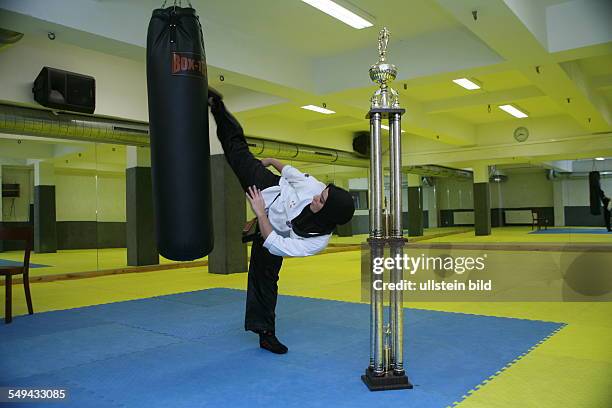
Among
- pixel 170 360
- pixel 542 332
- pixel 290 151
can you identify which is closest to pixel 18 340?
pixel 170 360

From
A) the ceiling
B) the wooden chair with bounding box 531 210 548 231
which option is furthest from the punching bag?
the wooden chair with bounding box 531 210 548 231

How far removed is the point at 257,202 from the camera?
3.12 m

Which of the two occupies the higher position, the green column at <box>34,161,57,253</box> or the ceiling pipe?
the ceiling pipe

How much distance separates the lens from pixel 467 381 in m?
2.89

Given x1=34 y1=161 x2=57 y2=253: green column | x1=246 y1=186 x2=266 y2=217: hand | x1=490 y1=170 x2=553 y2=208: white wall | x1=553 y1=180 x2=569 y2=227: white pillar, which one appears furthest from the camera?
x1=490 y1=170 x2=553 y2=208: white wall

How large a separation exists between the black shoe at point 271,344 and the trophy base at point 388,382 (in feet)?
2.85

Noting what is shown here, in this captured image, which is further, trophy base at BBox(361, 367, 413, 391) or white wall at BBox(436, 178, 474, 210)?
white wall at BBox(436, 178, 474, 210)

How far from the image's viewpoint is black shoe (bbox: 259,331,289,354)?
3535 mm

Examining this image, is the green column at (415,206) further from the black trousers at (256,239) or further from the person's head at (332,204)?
the person's head at (332,204)

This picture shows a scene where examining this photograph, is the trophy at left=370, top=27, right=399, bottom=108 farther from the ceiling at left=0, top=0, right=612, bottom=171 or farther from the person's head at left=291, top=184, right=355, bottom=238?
the ceiling at left=0, top=0, right=612, bottom=171

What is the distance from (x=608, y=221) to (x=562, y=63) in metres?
4.70

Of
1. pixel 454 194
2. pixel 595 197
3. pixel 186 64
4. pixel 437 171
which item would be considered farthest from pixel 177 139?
pixel 454 194

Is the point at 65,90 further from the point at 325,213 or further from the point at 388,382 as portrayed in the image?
the point at 388,382

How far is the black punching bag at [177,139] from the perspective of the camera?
2.79 meters
